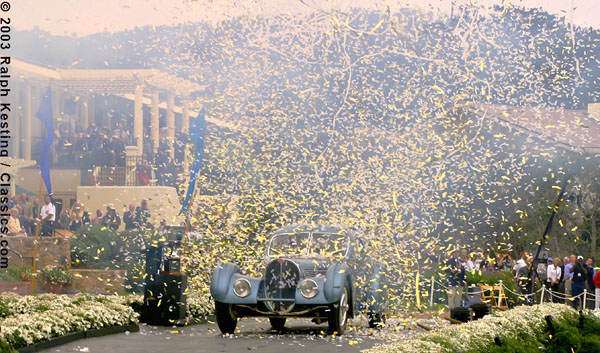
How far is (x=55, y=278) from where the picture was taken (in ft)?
83.9

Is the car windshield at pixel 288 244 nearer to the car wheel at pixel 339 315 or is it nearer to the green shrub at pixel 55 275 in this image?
the car wheel at pixel 339 315

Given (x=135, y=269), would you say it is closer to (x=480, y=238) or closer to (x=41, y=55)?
(x=480, y=238)

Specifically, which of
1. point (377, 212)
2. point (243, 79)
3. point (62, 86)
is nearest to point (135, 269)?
point (243, 79)

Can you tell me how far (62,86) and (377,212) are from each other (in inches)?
932

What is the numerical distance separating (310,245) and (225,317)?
2.15m

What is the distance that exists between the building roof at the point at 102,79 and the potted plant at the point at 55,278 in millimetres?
11789

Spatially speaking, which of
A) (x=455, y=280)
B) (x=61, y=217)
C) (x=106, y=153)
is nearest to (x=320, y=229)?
(x=455, y=280)

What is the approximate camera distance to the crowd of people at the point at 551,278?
80.4ft

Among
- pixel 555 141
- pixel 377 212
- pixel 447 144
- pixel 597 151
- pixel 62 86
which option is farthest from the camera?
pixel 62 86

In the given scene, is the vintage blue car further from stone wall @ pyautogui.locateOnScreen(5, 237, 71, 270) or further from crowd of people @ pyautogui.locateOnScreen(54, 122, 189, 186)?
crowd of people @ pyautogui.locateOnScreen(54, 122, 189, 186)

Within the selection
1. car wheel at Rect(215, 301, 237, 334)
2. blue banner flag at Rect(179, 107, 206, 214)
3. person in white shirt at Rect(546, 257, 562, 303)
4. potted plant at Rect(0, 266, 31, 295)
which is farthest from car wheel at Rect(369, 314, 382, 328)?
person in white shirt at Rect(546, 257, 562, 303)

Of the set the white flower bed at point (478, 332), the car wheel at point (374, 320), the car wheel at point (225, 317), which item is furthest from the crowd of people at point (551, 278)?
the white flower bed at point (478, 332)

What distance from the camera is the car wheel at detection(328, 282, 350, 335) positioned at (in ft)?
53.4

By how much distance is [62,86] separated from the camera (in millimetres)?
38812
